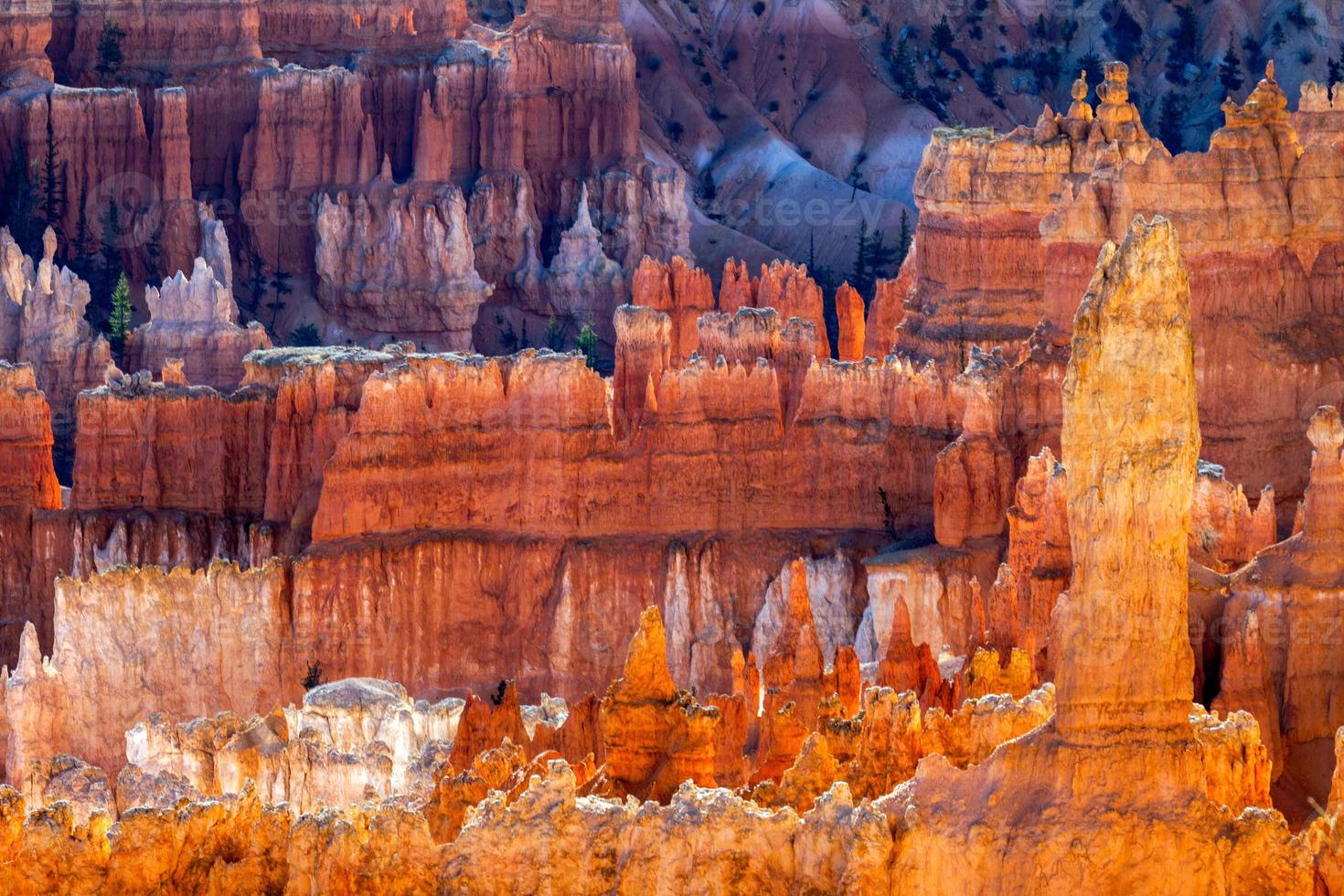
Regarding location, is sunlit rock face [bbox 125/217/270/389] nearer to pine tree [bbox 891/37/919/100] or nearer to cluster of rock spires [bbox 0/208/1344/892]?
pine tree [bbox 891/37/919/100]

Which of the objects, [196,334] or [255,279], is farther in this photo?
[255,279]

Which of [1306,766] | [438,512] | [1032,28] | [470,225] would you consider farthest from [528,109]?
[1306,766]

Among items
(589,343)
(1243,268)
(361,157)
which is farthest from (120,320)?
(1243,268)

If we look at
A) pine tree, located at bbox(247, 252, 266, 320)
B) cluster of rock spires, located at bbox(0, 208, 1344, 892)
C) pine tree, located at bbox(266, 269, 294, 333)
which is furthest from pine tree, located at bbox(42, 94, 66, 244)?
cluster of rock spires, located at bbox(0, 208, 1344, 892)

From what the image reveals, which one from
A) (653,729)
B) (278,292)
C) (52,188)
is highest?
(52,188)

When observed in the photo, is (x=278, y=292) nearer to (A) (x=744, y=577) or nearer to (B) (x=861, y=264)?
(B) (x=861, y=264)

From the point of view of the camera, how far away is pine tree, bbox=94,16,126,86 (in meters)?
90.4

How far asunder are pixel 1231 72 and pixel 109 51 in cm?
3364

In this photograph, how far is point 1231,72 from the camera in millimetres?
109562

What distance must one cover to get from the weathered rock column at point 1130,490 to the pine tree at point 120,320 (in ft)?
170

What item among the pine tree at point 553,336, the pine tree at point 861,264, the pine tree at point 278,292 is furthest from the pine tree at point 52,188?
the pine tree at point 861,264

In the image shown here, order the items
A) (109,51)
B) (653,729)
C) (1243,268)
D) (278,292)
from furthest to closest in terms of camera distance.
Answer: (109,51) < (278,292) < (1243,268) < (653,729)

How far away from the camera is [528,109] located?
9238 cm

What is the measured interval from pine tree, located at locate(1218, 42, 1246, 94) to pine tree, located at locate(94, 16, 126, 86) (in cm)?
3220
